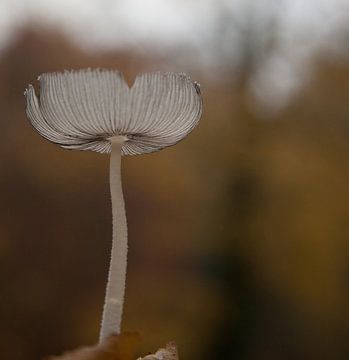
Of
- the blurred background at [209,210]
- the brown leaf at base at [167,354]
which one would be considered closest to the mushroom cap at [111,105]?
the brown leaf at base at [167,354]

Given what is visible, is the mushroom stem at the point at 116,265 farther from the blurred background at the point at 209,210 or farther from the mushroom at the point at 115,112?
the blurred background at the point at 209,210

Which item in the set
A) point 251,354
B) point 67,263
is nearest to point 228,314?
point 251,354

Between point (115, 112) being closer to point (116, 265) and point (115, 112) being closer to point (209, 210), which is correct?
point (116, 265)

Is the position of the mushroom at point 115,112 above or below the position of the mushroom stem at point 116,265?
above

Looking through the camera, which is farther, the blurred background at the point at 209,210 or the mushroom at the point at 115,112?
the blurred background at the point at 209,210

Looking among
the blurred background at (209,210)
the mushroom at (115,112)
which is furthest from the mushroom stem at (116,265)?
the blurred background at (209,210)

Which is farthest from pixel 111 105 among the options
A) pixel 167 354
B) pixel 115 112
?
pixel 167 354

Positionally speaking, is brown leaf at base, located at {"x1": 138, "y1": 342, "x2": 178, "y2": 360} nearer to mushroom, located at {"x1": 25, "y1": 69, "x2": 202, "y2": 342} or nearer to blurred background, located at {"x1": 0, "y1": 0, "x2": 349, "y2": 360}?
mushroom, located at {"x1": 25, "y1": 69, "x2": 202, "y2": 342}
